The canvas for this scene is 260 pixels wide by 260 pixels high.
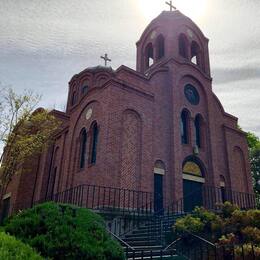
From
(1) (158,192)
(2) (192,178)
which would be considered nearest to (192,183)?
(2) (192,178)

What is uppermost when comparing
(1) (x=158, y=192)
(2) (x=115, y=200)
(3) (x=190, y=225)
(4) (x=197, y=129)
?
(4) (x=197, y=129)

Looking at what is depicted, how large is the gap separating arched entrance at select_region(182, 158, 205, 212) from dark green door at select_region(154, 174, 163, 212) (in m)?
1.52

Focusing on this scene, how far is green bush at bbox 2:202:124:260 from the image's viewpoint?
15.8ft

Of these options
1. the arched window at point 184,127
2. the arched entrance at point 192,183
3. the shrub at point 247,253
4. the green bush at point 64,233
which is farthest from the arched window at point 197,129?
the green bush at point 64,233

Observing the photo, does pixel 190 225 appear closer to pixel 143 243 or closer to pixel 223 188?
pixel 143 243

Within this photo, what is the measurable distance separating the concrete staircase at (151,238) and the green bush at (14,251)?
3768 mm

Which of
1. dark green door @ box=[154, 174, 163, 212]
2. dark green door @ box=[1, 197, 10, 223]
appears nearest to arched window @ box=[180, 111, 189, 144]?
Answer: dark green door @ box=[154, 174, 163, 212]

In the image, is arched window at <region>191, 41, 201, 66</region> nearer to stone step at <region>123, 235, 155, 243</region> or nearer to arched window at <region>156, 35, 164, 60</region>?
arched window at <region>156, 35, 164, 60</region>

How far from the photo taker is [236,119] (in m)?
20.9

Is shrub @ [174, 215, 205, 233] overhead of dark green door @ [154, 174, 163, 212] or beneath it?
beneath

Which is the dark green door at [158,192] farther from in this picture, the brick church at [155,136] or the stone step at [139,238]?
the stone step at [139,238]

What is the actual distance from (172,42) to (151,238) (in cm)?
Result: 1384

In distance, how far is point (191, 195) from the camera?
51.4 feet

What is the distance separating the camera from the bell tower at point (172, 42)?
62.9 ft
